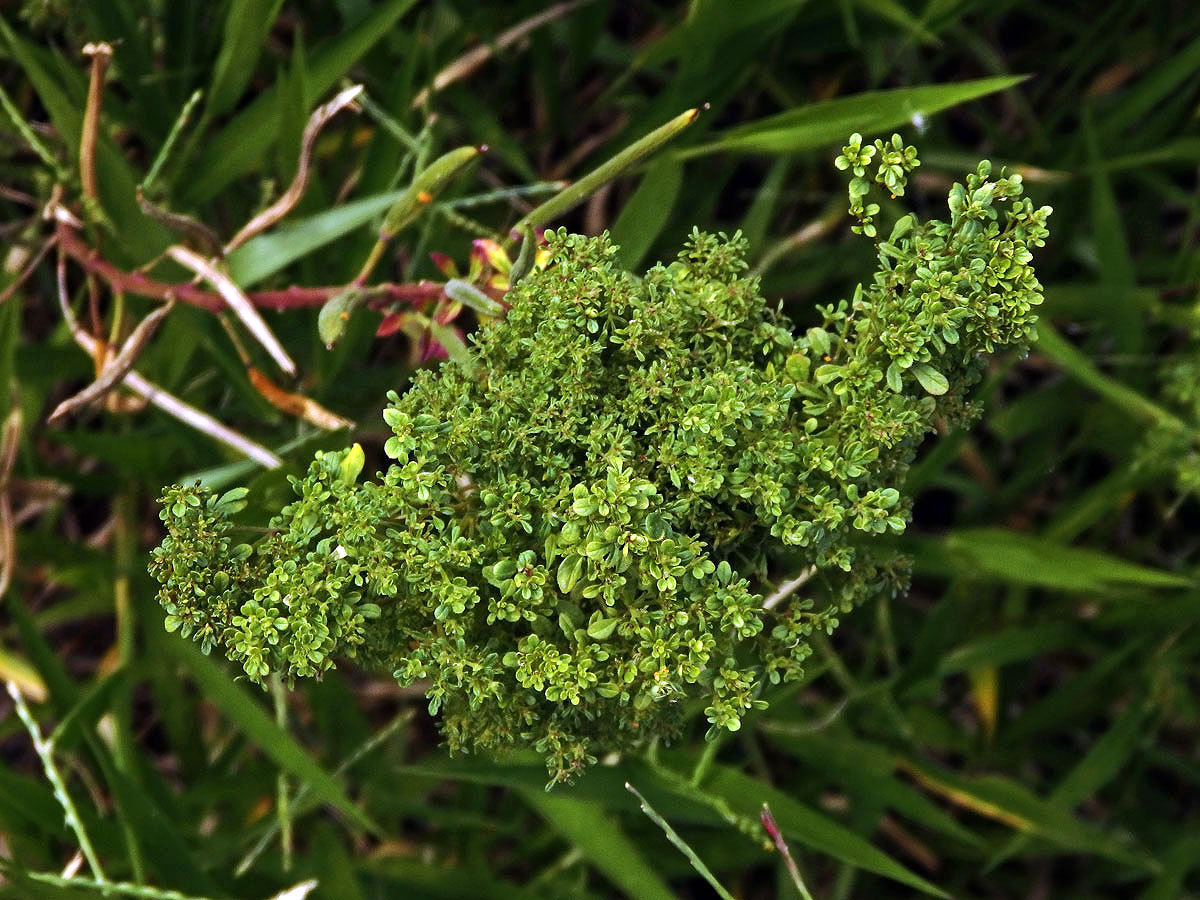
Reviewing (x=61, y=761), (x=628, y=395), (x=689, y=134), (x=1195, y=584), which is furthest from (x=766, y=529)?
(x=61, y=761)

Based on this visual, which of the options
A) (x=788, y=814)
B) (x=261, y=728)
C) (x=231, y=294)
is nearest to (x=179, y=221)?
(x=231, y=294)

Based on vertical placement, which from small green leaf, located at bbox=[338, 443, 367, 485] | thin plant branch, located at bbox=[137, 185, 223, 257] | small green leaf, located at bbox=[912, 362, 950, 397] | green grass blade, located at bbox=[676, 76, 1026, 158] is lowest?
A: small green leaf, located at bbox=[338, 443, 367, 485]

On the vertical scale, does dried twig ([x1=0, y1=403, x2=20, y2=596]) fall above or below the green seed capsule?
below

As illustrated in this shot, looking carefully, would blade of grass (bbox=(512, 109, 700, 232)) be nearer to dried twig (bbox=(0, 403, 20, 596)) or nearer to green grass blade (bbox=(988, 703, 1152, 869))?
dried twig (bbox=(0, 403, 20, 596))

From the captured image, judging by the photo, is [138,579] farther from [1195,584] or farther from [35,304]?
[1195,584]

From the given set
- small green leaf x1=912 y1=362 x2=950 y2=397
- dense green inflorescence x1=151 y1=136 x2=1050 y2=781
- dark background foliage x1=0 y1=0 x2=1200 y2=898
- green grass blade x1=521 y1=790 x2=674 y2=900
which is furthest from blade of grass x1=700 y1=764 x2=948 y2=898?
small green leaf x1=912 y1=362 x2=950 y2=397
